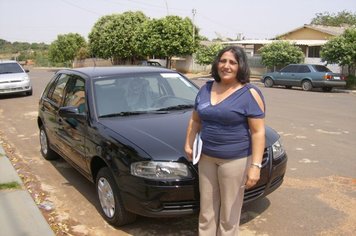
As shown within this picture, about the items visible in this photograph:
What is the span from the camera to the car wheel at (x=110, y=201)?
3826 millimetres

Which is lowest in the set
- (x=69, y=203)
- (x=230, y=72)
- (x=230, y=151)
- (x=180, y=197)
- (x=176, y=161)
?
(x=69, y=203)

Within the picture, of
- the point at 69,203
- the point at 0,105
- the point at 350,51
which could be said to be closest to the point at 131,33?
the point at 350,51

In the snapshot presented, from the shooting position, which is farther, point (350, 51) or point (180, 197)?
point (350, 51)

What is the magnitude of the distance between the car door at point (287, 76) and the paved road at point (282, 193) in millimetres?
12723

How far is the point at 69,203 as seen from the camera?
15.5 ft

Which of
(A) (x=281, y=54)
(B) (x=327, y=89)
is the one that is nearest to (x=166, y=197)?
(B) (x=327, y=89)

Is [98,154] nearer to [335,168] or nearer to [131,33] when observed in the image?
[335,168]

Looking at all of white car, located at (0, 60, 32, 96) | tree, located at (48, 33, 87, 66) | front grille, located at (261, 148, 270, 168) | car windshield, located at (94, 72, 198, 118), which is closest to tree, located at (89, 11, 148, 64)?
tree, located at (48, 33, 87, 66)

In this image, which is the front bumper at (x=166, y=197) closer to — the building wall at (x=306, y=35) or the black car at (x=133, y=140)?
the black car at (x=133, y=140)

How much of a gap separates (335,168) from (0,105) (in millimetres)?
12055

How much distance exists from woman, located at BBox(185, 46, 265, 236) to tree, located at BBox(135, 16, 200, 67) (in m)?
31.7

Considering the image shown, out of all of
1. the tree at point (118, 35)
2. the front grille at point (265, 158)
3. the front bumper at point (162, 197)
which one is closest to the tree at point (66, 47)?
the tree at point (118, 35)

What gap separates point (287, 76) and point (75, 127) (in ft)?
61.3

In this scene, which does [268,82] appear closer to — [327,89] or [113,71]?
[327,89]
